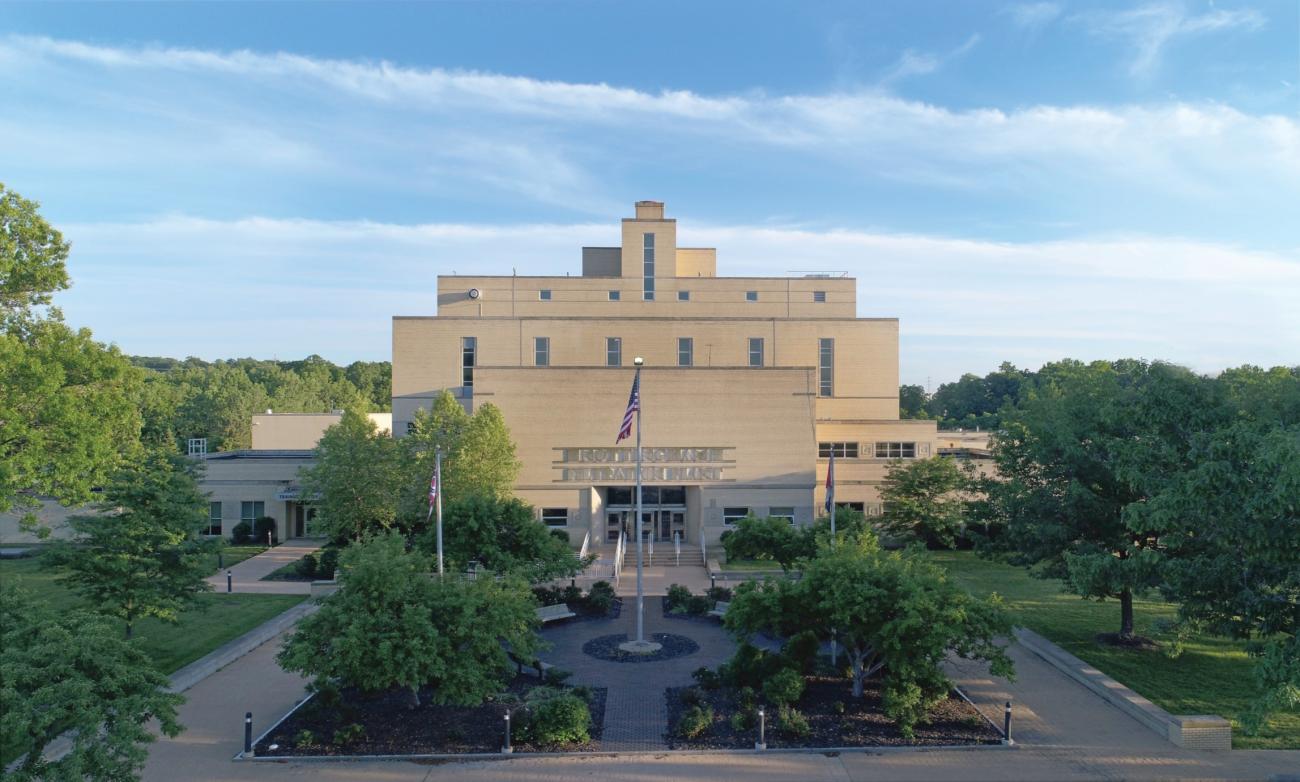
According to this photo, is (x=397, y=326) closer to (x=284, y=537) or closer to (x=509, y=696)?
(x=284, y=537)

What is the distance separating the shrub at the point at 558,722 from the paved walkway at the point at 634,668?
615mm

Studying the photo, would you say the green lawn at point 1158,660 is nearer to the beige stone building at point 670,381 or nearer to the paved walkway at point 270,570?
the beige stone building at point 670,381

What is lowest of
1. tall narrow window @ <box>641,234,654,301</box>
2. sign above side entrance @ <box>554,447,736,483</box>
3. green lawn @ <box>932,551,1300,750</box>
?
green lawn @ <box>932,551,1300,750</box>

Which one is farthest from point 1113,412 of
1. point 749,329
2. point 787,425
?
point 749,329

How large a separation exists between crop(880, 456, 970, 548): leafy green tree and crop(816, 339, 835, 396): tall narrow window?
8208 mm

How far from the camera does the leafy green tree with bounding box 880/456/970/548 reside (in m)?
40.8

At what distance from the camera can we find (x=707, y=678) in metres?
20.3

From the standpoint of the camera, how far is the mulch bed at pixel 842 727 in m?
17.0

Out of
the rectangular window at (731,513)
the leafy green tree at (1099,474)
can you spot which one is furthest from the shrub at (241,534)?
the leafy green tree at (1099,474)

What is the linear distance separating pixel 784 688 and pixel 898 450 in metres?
29.7

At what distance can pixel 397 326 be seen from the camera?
48.1 meters

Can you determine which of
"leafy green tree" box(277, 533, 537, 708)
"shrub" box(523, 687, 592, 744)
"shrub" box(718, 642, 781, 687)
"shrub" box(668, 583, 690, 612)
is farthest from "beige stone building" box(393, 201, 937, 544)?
"shrub" box(523, 687, 592, 744)

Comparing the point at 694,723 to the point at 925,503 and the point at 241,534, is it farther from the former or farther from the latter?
the point at 241,534

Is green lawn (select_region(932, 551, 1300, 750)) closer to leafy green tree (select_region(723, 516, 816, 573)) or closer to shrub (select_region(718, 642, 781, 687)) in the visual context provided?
shrub (select_region(718, 642, 781, 687))
